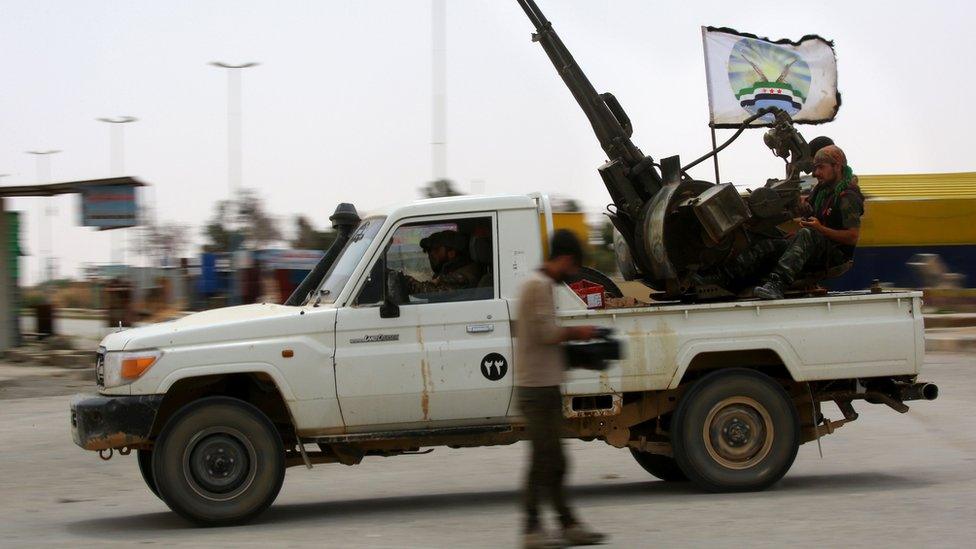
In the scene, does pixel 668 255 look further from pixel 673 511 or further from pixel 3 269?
pixel 3 269

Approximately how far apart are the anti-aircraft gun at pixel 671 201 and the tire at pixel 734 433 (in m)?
0.76

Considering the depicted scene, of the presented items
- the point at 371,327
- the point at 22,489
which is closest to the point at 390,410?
the point at 371,327

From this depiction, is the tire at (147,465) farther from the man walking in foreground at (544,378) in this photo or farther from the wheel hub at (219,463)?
the man walking in foreground at (544,378)

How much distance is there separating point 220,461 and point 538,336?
2.54 meters

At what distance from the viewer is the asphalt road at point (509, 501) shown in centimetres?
670

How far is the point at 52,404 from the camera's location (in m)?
15.2

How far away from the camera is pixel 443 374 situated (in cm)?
748

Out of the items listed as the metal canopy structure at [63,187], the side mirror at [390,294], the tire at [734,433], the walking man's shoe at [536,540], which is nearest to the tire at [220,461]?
the side mirror at [390,294]

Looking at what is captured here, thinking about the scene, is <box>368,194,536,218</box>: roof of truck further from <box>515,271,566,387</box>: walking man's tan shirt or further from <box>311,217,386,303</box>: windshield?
<box>515,271,566,387</box>: walking man's tan shirt

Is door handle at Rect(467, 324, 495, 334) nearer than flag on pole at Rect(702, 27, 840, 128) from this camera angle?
Yes

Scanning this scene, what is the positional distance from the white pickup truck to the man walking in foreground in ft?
3.80

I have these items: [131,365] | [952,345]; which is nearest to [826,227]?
[131,365]

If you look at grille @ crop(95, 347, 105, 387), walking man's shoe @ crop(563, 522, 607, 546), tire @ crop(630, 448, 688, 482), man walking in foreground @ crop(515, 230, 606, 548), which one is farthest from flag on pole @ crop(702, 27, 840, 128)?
walking man's shoe @ crop(563, 522, 607, 546)

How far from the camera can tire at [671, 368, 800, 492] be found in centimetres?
789
